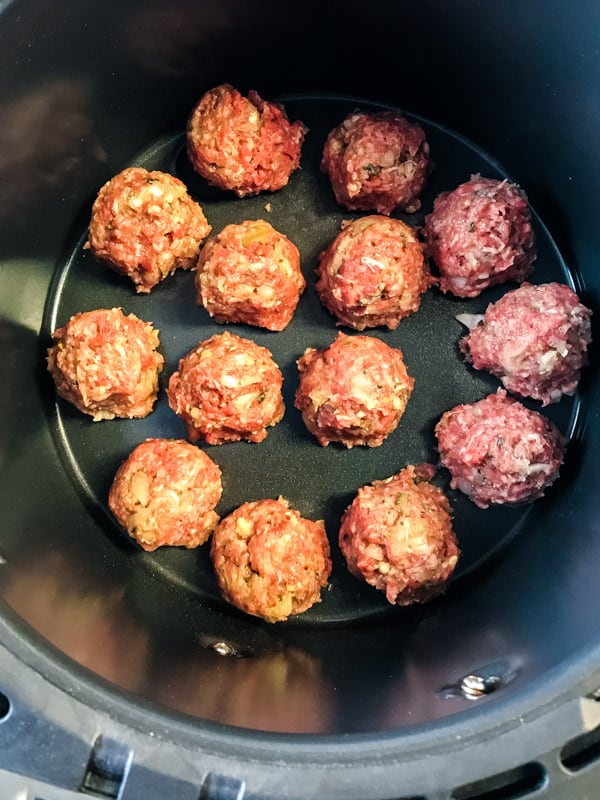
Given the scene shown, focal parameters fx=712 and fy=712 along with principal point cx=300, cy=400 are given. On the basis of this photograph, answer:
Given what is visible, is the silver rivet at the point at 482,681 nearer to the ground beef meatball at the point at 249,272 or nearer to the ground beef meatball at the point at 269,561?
the ground beef meatball at the point at 269,561

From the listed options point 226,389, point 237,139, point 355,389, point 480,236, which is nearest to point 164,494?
point 226,389

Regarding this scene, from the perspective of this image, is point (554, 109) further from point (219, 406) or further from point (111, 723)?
point (111, 723)

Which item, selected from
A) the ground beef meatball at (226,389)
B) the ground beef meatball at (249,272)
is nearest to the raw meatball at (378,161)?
the ground beef meatball at (249,272)

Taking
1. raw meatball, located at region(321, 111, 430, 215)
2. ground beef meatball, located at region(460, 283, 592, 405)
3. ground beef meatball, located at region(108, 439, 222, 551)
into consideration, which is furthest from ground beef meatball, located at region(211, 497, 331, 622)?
raw meatball, located at region(321, 111, 430, 215)

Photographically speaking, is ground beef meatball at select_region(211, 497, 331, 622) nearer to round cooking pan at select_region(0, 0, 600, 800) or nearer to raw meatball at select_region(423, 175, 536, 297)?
round cooking pan at select_region(0, 0, 600, 800)

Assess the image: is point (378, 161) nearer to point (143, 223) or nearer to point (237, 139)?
point (237, 139)

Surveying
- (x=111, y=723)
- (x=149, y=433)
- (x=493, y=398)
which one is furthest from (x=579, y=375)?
(x=111, y=723)
